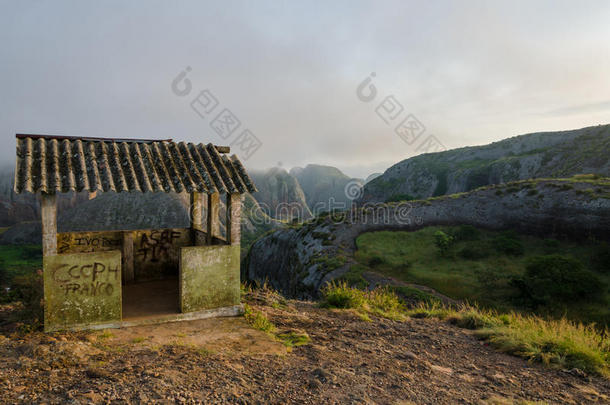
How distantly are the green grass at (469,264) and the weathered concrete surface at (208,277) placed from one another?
17.5 meters

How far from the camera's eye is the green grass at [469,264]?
2041 cm

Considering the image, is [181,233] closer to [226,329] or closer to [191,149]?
[191,149]

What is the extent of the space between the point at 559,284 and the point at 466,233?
1095 centimetres

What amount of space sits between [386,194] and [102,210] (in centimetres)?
7487

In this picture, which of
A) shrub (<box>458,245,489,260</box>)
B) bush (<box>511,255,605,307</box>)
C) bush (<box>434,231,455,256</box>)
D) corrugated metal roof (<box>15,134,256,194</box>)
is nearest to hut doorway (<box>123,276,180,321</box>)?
corrugated metal roof (<box>15,134,256,194</box>)

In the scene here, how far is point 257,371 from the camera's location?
Result: 5.79 m

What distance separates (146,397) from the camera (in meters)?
4.54

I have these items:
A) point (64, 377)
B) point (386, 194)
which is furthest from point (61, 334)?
point (386, 194)

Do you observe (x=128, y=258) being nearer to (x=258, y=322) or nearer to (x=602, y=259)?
(x=258, y=322)

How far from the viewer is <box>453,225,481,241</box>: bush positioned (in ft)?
100

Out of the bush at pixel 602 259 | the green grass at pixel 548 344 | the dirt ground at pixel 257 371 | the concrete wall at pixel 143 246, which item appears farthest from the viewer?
the bush at pixel 602 259

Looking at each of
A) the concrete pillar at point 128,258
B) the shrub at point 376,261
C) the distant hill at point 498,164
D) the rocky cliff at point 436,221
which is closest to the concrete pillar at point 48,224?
the concrete pillar at point 128,258

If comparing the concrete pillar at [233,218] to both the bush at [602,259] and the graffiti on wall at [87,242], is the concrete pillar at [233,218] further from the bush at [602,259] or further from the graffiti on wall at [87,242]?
the bush at [602,259]

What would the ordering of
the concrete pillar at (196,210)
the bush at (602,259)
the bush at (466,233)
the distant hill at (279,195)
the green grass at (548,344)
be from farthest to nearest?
the distant hill at (279,195)
the bush at (466,233)
the bush at (602,259)
the concrete pillar at (196,210)
the green grass at (548,344)
